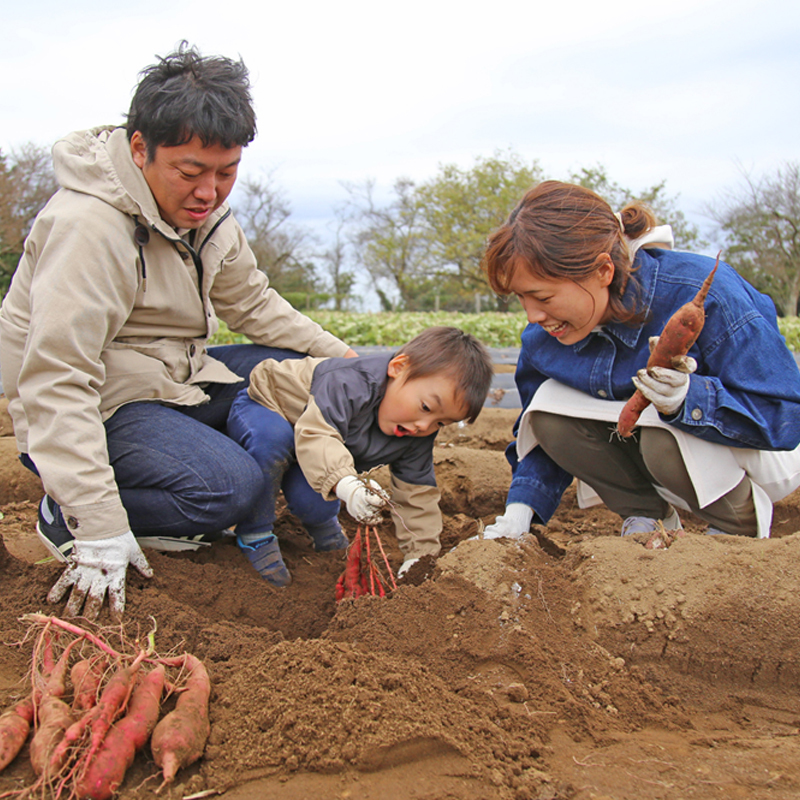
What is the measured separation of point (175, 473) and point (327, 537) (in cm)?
74

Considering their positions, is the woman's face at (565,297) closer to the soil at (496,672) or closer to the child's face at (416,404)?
the child's face at (416,404)

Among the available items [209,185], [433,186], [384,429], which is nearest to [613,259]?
[384,429]

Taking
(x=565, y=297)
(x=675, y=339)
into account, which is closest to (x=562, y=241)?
(x=565, y=297)

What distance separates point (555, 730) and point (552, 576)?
486 mm

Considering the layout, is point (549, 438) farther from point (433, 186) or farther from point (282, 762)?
point (433, 186)

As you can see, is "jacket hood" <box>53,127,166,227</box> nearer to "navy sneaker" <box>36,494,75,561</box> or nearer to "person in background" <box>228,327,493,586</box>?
"person in background" <box>228,327,493,586</box>

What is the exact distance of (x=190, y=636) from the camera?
177cm

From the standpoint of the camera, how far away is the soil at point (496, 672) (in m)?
1.27

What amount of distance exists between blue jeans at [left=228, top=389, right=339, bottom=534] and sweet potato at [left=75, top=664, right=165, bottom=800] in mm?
875


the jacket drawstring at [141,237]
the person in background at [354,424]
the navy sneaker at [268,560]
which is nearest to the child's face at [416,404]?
the person in background at [354,424]

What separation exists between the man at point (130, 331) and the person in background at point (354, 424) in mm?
152

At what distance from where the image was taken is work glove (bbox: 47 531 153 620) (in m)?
1.78

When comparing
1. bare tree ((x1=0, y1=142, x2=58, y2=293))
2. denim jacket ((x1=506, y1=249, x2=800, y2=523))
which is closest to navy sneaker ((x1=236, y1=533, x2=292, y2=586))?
denim jacket ((x1=506, y1=249, x2=800, y2=523))

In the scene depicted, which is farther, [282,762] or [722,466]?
[722,466]
